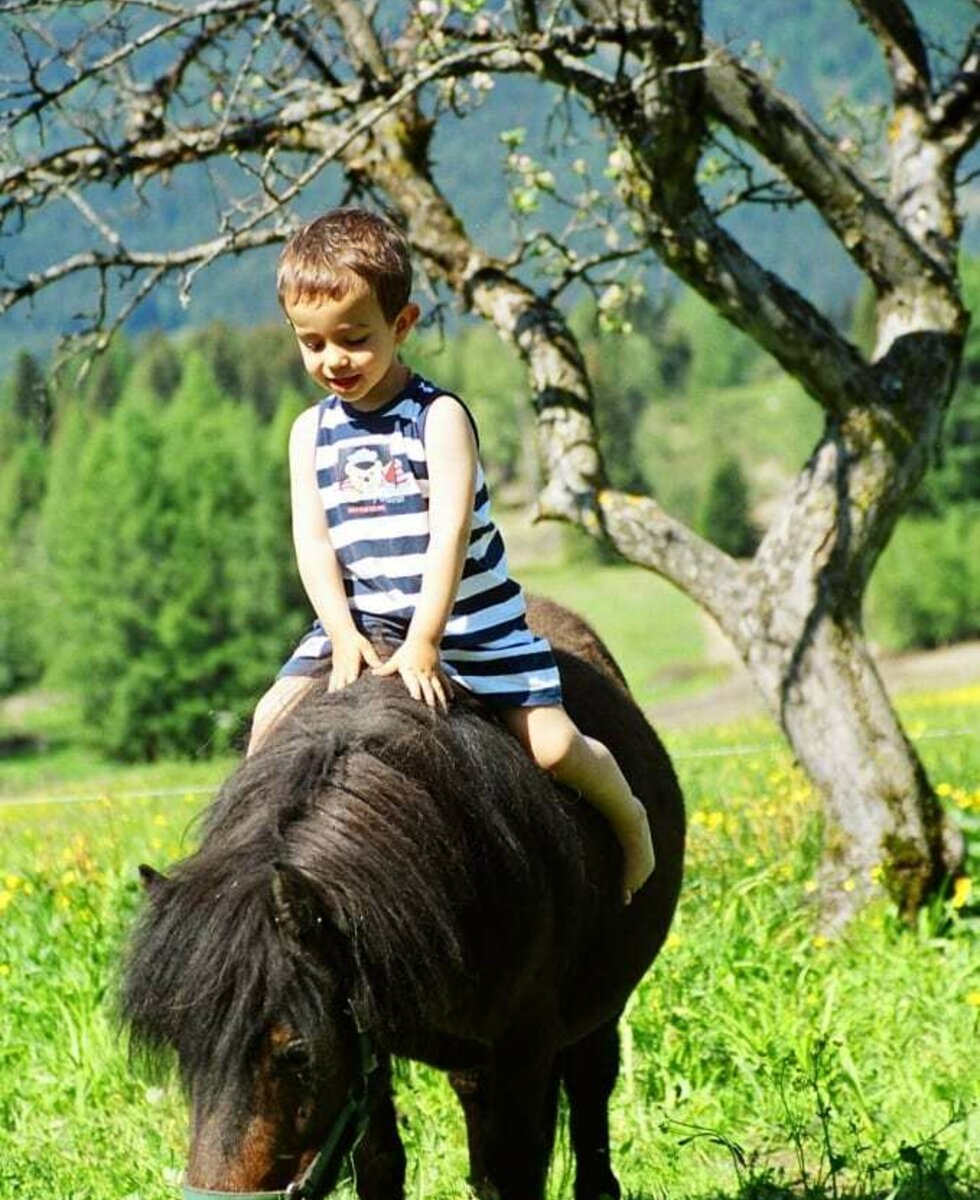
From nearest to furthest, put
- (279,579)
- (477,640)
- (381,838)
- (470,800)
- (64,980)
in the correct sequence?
1. (381,838)
2. (470,800)
3. (477,640)
4. (64,980)
5. (279,579)

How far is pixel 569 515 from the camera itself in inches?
295

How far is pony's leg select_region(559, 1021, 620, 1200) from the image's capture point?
197 inches

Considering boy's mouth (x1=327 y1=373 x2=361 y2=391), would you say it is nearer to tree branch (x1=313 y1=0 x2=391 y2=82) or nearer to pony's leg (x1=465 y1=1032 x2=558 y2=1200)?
pony's leg (x1=465 y1=1032 x2=558 y2=1200)

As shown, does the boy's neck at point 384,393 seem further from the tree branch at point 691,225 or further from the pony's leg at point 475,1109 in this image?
the tree branch at point 691,225

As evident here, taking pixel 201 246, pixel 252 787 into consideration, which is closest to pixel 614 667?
pixel 252 787

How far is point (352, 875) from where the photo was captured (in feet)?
10.6

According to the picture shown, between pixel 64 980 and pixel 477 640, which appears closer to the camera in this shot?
pixel 477 640

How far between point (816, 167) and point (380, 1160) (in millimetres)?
4862

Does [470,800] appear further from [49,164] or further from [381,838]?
[49,164]

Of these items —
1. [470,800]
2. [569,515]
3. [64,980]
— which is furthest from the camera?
[569,515]

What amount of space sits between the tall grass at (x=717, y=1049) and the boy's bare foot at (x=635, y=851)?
0.65 metres

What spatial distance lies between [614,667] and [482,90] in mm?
3149

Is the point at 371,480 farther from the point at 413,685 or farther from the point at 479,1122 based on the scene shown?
the point at 479,1122

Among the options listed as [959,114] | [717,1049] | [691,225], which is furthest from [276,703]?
[959,114]
